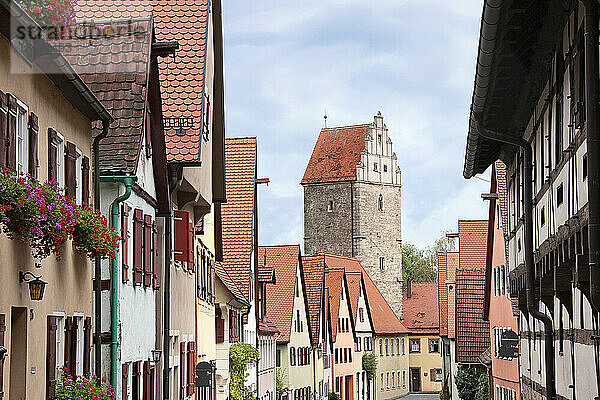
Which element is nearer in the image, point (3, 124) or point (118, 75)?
point (3, 124)

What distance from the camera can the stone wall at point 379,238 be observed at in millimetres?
92812

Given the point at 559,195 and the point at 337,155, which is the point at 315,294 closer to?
the point at 337,155

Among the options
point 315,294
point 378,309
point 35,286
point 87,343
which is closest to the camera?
point 35,286

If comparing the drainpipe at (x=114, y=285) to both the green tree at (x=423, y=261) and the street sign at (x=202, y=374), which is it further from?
the green tree at (x=423, y=261)

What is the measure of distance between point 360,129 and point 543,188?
266 ft

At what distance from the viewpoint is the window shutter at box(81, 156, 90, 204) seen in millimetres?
13812

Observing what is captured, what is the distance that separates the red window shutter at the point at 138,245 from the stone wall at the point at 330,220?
76.1 m

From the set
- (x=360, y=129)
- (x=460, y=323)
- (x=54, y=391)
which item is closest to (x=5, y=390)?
(x=54, y=391)

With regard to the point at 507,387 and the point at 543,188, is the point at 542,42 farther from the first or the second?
the point at 507,387

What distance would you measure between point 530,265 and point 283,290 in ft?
116

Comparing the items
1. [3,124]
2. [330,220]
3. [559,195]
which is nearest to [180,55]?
[559,195]

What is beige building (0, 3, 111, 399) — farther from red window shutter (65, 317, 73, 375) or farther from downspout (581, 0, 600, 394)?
downspout (581, 0, 600, 394)

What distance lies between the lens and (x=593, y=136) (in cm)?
966

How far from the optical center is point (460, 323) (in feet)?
134
